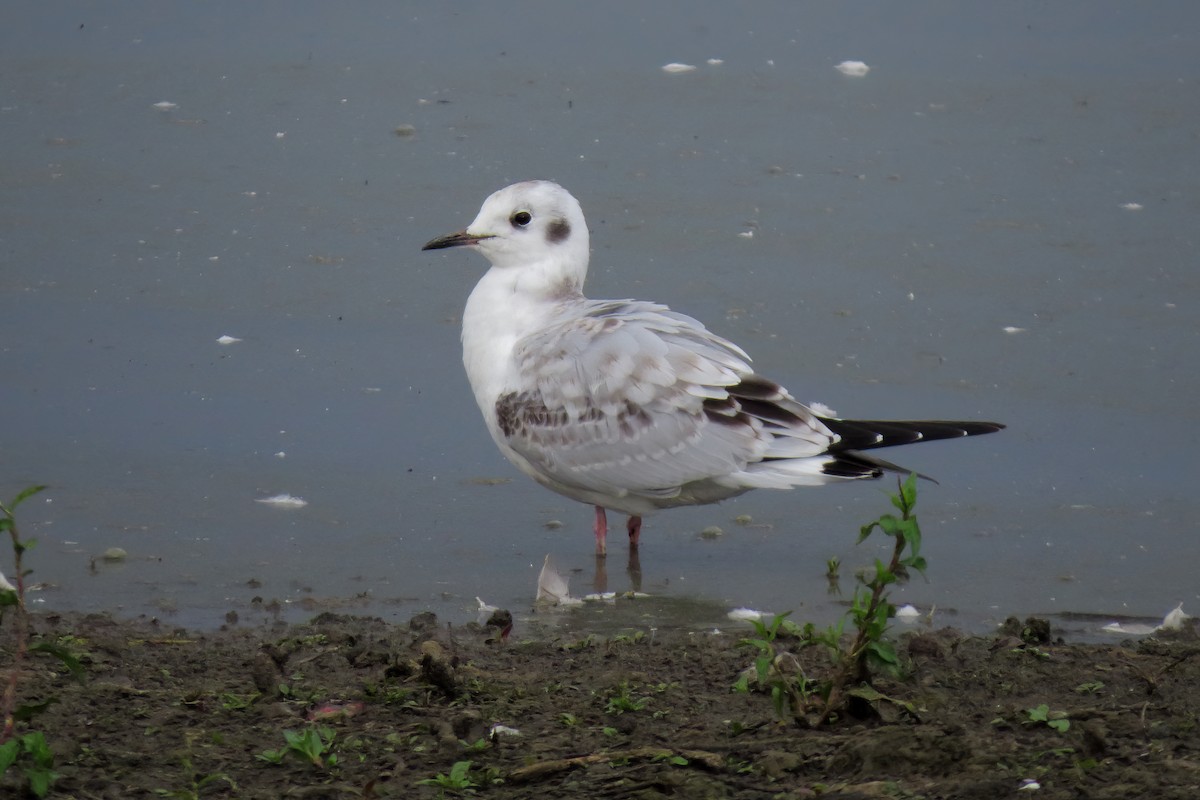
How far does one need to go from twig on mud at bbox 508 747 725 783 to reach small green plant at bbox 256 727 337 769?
367 millimetres

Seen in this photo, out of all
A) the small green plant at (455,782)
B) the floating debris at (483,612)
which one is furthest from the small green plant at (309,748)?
the floating debris at (483,612)

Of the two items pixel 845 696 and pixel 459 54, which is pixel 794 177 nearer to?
pixel 459 54

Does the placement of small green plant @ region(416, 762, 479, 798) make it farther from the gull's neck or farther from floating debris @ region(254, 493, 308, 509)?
the gull's neck

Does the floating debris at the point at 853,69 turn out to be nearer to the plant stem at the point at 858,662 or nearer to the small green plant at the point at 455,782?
the plant stem at the point at 858,662

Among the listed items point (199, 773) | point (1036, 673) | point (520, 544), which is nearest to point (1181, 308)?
point (520, 544)

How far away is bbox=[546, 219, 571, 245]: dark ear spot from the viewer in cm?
654

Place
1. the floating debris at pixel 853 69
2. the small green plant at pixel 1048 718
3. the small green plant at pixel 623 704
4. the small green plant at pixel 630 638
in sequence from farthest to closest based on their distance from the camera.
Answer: the floating debris at pixel 853 69
the small green plant at pixel 630 638
the small green plant at pixel 623 704
the small green plant at pixel 1048 718

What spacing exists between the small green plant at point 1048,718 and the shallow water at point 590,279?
1.73 metres

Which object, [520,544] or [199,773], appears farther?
[520,544]

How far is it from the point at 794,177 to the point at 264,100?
119 inches

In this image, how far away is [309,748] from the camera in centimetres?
328

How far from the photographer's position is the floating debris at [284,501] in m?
5.96

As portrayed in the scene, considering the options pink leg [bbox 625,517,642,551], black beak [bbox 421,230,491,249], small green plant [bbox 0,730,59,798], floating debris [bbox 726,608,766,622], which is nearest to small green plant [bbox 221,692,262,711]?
small green plant [bbox 0,730,59,798]

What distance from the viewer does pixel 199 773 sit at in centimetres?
330
